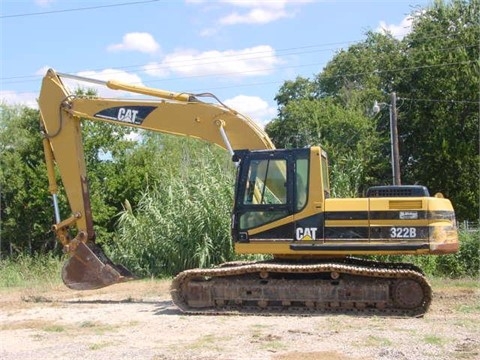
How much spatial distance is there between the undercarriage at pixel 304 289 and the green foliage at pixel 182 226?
5.28 m

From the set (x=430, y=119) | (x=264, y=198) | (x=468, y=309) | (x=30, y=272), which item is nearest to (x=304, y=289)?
(x=264, y=198)

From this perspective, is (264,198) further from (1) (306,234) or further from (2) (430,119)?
(2) (430,119)

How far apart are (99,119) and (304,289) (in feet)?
15.4

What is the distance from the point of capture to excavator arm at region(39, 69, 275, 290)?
11656 millimetres

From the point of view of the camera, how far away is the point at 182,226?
17109mm

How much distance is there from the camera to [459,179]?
3188 cm

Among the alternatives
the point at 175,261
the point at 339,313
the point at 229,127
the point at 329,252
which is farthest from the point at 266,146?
the point at 175,261

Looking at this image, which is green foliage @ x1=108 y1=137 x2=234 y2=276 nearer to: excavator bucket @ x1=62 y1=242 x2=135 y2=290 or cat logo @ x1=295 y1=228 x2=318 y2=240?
excavator bucket @ x1=62 y1=242 x2=135 y2=290

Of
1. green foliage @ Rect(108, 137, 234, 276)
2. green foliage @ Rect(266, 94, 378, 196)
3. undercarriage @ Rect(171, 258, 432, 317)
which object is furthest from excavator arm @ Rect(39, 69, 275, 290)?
green foliage @ Rect(266, 94, 378, 196)

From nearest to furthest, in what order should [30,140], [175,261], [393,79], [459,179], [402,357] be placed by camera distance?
1. [402,357]
2. [175,261]
3. [30,140]
4. [459,179]
5. [393,79]


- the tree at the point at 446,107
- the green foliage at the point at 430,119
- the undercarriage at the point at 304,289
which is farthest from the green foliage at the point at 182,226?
the tree at the point at 446,107

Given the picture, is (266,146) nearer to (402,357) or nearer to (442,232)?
(442,232)

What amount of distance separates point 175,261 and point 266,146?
6397 mm

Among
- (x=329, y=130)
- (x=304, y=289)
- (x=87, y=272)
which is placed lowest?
(x=304, y=289)
